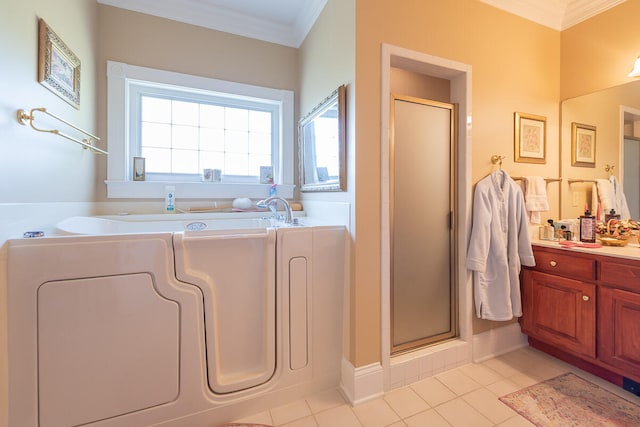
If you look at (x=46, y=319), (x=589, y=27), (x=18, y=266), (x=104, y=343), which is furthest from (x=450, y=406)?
(x=589, y=27)

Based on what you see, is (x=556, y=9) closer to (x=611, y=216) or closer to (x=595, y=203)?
(x=595, y=203)

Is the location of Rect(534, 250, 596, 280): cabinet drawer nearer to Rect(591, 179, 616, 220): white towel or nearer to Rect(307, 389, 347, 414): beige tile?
Rect(591, 179, 616, 220): white towel

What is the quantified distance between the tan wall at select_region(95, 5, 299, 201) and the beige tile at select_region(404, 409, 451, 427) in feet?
7.94

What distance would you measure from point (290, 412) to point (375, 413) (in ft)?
1.47

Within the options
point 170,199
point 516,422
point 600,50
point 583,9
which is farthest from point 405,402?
point 583,9

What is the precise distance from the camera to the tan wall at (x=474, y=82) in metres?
1.47

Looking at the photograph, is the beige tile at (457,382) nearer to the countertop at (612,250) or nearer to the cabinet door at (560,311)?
the cabinet door at (560,311)

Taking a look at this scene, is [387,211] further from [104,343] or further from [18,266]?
[18,266]

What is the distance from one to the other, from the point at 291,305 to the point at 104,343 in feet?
2.72

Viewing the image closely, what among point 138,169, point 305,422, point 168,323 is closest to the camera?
point 168,323

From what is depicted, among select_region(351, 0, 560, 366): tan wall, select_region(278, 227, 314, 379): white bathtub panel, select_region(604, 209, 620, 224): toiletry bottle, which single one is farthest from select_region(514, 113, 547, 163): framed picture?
select_region(278, 227, 314, 379): white bathtub panel

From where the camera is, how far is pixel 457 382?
162 centimetres

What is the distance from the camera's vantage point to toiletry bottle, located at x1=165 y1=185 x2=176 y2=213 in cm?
202

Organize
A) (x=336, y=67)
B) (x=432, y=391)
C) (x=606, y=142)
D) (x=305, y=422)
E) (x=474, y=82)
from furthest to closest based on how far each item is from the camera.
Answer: (x=606, y=142)
(x=474, y=82)
(x=336, y=67)
(x=432, y=391)
(x=305, y=422)
